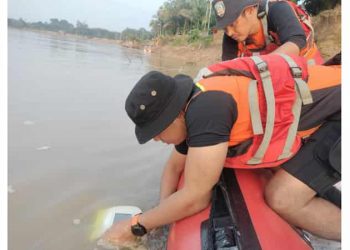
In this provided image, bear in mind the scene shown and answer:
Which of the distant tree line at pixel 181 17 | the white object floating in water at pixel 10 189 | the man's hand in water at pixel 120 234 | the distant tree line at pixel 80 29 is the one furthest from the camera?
the distant tree line at pixel 80 29

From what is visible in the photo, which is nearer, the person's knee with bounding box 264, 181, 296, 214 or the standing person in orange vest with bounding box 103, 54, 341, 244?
the standing person in orange vest with bounding box 103, 54, 341, 244

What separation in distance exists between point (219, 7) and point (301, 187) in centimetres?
113

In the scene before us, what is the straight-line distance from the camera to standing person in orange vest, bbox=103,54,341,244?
155 cm

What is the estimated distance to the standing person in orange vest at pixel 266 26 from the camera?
2.22 meters

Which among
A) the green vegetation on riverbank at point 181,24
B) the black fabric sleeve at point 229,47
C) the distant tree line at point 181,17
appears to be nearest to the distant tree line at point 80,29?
the green vegetation on riverbank at point 181,24

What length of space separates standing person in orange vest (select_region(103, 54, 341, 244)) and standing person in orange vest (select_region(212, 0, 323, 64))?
50cm

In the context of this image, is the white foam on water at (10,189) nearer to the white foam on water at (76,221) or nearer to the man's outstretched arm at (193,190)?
the white foam on water at (76,221)

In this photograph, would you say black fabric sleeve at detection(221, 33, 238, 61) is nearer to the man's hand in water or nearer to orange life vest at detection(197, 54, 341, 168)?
orange life vest at detection(197, 54, 341, 168)

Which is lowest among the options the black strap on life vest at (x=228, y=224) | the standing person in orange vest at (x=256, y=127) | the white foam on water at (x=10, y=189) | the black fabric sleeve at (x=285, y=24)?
the white foam on water at (x=10, y=189)

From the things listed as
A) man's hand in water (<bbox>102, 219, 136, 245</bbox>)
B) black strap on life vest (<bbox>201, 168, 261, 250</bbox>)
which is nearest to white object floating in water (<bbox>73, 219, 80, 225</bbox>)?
man's hand in water (<bbox>102, 219, 136, 245</bbox>)

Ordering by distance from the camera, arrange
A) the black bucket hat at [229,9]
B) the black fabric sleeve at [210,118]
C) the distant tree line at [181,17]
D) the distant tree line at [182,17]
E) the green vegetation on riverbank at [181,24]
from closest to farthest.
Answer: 1. the black fabric sleeve at [210,118]
2. the black bucket hat at [229,9]
3. the green vegetation on riverbank at [181,24]
4. the distant tree line at [182,17]
5. the distant tree line at [181,17]

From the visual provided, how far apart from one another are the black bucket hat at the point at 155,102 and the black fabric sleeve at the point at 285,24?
959 millimetres

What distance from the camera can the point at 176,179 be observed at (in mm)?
2156

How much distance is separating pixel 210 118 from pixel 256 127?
0.78ft
